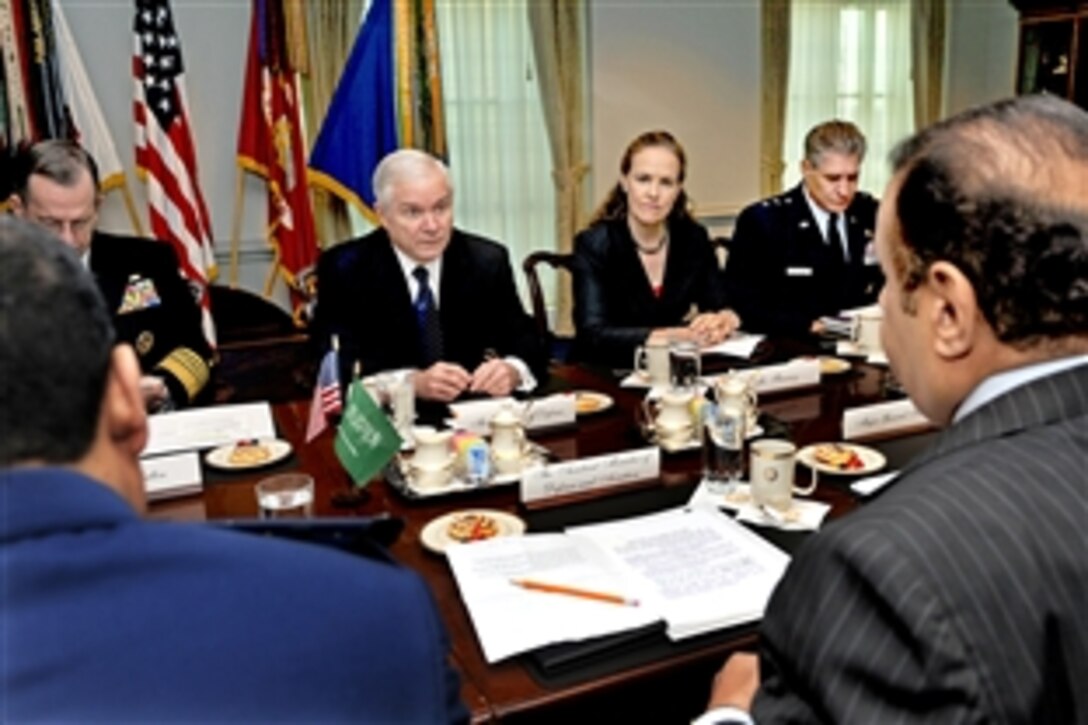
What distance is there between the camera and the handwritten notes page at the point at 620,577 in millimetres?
1150

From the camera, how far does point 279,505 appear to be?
1425 millimetres

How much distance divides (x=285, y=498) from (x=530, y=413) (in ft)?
2.19

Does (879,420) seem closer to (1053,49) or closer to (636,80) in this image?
(636,80)

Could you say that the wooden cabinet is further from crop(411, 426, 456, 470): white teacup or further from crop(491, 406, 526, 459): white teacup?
crop(411, 426, 456, 470): white teacup

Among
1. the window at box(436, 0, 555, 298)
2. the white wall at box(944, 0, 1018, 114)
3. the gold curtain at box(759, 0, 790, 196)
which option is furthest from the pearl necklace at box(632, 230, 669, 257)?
the white wall at box(944, 0, 1018, 114)

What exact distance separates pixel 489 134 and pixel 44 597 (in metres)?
4.58

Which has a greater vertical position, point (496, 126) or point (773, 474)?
point (496, 126)

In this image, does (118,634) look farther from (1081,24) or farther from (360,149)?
(1081,24)

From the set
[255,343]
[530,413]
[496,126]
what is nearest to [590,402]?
[530,413]

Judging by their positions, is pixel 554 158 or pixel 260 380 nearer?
pixel 260 380

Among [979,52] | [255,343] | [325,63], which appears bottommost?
[255,343]

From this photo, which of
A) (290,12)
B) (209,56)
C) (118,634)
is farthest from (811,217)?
(118,634)

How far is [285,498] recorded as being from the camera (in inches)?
56.3

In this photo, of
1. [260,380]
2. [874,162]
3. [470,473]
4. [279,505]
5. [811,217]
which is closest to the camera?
[279,505]
